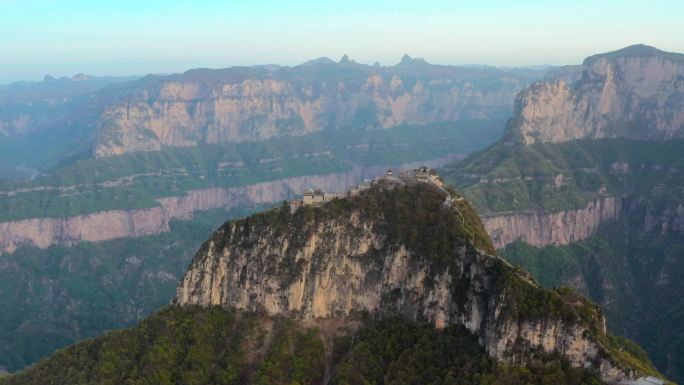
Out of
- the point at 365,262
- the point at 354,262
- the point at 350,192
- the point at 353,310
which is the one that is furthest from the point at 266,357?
the point at 350,192

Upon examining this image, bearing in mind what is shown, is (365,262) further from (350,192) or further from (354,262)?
(350,192)

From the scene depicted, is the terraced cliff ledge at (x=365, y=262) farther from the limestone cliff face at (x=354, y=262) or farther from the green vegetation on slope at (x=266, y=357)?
the green vegetation on slope at (x=266, y=357)

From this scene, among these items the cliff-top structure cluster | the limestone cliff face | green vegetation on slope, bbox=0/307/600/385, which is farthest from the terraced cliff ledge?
green vegetation on slope, bbox=0/307/600/385

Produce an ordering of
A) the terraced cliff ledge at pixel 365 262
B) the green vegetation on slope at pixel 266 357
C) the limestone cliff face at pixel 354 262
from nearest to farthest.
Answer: the green vegetation on slope at pixel 266 357, the terraced cliff ledge at pixel 365 262, the limestone cliff face at pixel 354 262

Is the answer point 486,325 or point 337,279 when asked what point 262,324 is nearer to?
point 337,279

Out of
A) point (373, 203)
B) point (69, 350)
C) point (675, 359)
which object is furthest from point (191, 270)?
point (675, 359)

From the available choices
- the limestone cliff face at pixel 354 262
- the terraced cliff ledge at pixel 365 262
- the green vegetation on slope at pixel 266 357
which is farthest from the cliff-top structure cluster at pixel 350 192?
the green vegetation on slope at pixel 266 357

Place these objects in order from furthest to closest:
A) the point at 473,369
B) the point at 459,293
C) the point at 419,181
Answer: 1. the point at 419,181
2. the point at 459,293
3. the point at 473,369
